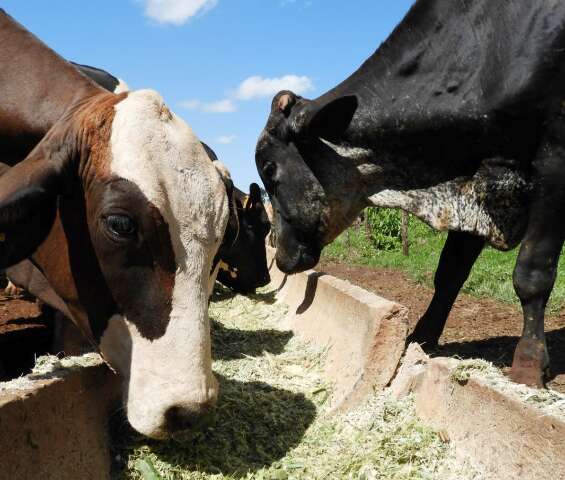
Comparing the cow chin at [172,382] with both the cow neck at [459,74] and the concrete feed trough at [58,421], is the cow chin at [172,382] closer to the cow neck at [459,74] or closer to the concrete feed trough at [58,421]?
the concrete feed trough at [58,421]

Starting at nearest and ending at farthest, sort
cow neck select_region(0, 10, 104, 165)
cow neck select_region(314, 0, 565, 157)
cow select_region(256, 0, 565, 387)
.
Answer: cow neck select_region(0, 10, 104, 165) → cow select_region(256, 0, 565, 387) → cow neck select_region(314, 0, 565, 157)

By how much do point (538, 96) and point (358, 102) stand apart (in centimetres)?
128

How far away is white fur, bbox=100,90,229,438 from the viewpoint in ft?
7.47

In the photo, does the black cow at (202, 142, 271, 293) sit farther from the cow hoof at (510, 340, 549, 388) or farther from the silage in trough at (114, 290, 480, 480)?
the cow hoof at (510, 340, 549, 388)

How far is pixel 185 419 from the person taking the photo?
7.41ft

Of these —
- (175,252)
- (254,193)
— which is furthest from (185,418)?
(254,193)

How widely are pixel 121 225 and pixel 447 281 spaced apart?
2762 mm

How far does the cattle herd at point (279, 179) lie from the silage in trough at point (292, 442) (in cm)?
38

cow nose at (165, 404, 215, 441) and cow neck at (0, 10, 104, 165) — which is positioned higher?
cow neck at (0, 10, 104, 165)

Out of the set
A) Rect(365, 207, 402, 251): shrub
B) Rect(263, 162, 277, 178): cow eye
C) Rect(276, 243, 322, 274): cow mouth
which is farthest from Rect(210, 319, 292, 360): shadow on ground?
Rect(365, 207, 402, 251): shrub

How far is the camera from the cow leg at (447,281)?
4367mm

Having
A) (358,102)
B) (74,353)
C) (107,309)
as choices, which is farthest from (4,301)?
(107,309)

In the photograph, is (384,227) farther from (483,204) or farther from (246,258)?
(483,204)

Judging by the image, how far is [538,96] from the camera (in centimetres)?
345
